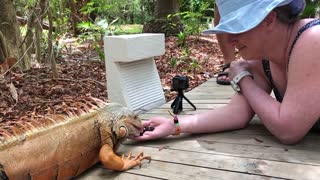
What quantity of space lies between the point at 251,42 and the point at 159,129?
787 mm

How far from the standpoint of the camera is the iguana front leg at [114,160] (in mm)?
1880

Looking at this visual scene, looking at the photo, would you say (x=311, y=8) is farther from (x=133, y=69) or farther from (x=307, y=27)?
(x=307, y=27)

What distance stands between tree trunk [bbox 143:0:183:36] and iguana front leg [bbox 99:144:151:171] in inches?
277

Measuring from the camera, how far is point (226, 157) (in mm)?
1961

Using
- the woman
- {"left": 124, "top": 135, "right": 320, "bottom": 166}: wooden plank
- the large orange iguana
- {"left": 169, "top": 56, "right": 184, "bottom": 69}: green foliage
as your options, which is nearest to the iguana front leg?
the large orange iguana

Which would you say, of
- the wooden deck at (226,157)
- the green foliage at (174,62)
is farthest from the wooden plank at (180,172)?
the green foliage at (174,62)

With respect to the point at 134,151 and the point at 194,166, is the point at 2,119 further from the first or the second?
the point at 194,166

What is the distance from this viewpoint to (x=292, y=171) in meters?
1.73

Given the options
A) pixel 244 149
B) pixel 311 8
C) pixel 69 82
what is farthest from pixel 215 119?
pixel 311 8

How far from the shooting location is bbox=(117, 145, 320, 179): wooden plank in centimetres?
171

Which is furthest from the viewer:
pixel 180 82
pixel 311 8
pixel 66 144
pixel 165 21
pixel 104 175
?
pixel 165 21

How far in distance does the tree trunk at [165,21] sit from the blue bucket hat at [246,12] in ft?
23.3

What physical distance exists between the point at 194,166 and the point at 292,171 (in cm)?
48

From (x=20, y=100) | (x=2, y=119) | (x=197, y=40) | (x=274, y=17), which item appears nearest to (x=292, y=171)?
(x=274, y=17)
